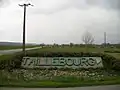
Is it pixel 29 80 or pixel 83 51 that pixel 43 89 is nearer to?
pixel 29 80

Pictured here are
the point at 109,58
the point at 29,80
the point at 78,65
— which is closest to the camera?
the point at 29,80

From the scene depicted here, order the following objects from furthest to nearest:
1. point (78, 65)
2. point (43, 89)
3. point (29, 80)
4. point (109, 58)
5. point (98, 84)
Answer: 1. point (109, 58)
2. point (78, 65)
3. point (29, 80)
4. point (98, 84)
5. point (43, 89)

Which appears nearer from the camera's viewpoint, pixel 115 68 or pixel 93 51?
pixel 115 68

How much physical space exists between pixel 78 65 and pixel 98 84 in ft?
7.21


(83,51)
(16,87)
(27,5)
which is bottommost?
(16,87)

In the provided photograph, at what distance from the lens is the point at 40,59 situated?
25.0 ft

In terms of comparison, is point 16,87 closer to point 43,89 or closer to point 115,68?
point 43,89

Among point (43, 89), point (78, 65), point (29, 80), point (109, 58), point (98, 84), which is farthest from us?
point (109, 58)

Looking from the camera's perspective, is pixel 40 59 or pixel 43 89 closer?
pixel 43 89

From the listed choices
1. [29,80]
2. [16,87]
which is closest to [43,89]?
[16,87]

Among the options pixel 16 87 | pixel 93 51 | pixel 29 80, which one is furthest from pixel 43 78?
pixel 93 51

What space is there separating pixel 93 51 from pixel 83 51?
32 cm

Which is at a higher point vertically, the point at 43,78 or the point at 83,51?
the point at 83,51

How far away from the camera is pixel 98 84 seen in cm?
514
